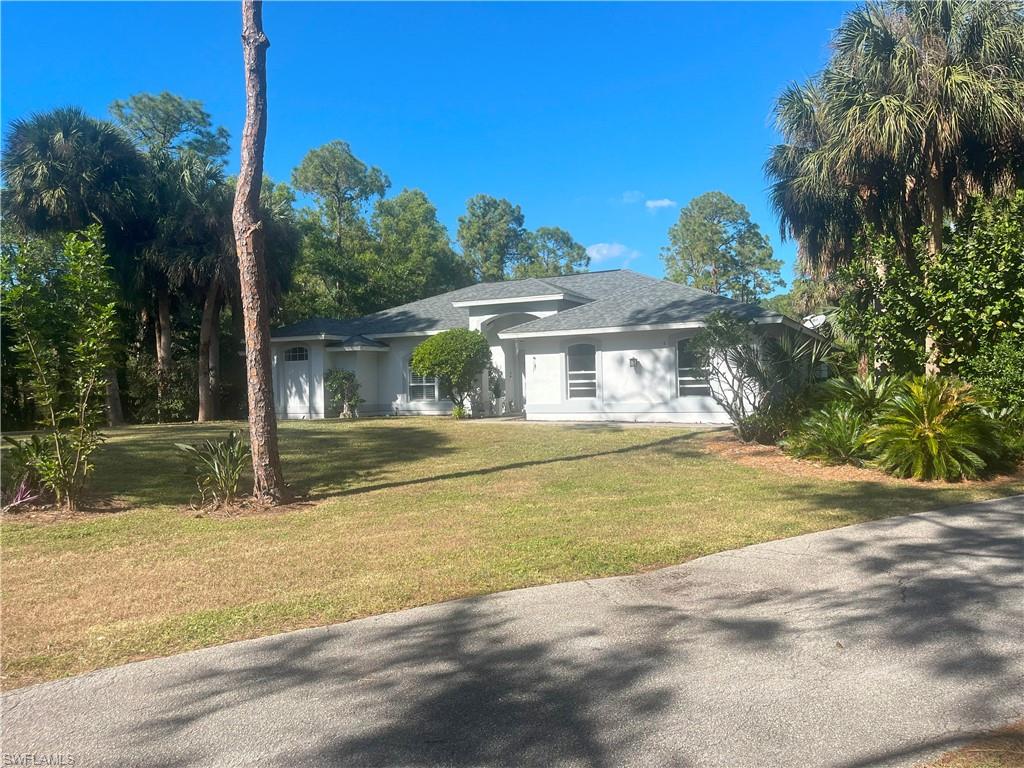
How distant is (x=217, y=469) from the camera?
981cm

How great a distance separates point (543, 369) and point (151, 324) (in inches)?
572

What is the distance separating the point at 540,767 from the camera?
336cm

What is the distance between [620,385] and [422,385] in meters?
7.44

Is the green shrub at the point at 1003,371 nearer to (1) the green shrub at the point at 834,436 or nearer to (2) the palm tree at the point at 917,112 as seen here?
(2) the palm tree at the point at 917,112

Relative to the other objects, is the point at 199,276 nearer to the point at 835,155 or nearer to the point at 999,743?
the point at 835,155

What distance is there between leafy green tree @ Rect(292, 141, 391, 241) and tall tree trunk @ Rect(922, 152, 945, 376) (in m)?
36.3

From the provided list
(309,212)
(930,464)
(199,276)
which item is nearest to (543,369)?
(199,276)

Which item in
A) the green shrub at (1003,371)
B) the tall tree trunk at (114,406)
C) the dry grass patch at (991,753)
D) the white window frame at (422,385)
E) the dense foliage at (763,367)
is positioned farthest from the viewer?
the white window frame at (422,385)

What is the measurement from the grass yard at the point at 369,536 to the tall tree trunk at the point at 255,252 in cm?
80

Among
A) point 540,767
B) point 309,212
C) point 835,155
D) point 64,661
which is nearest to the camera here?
point 540,767

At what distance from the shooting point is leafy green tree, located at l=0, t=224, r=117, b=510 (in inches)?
371

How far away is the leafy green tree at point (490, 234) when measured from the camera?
60438 mm

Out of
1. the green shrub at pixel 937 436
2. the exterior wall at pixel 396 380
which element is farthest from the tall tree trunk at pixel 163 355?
the green shrub at pixel 937 436

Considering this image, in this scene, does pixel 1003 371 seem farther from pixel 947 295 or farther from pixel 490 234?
pixel 490 234
